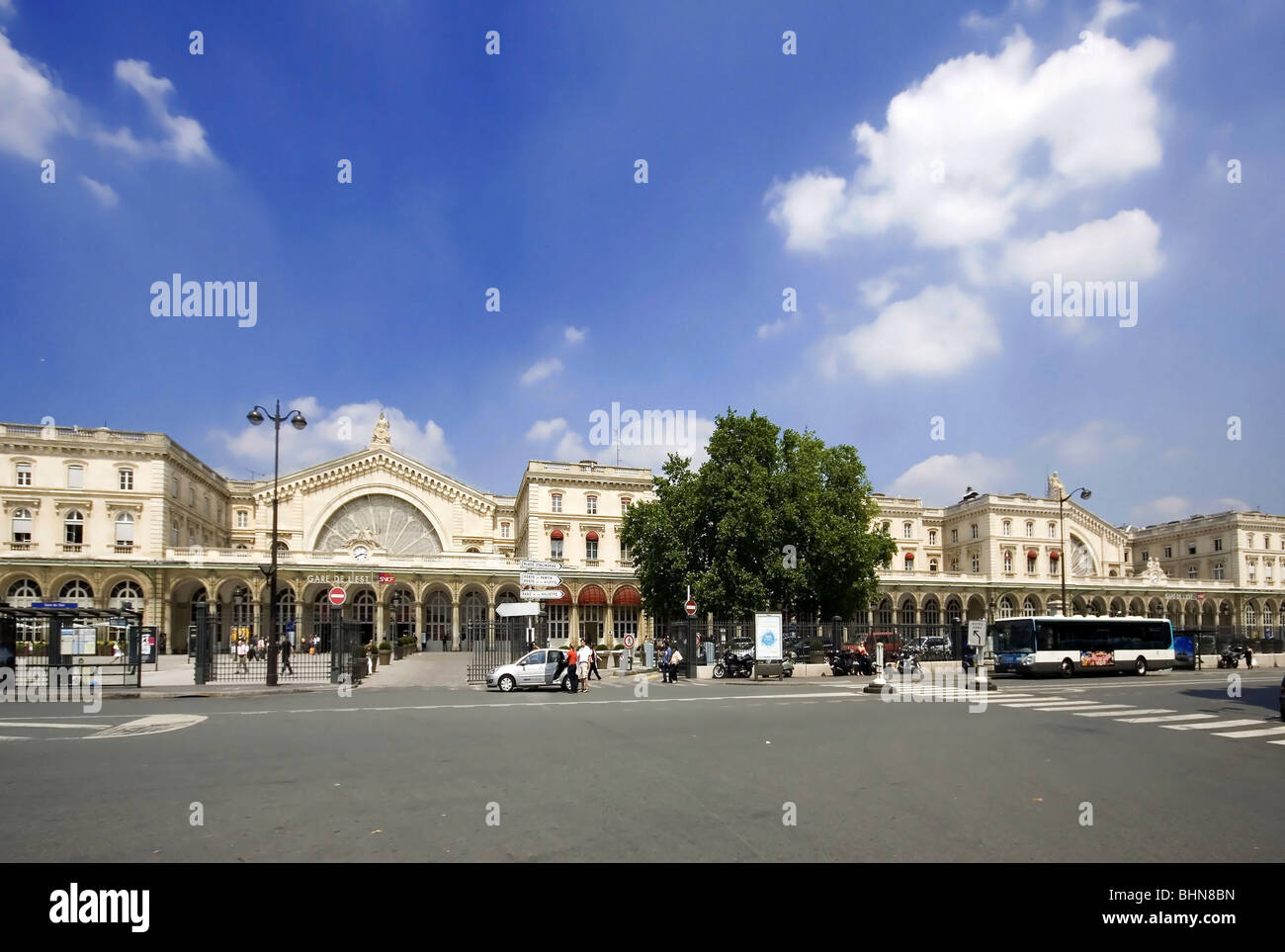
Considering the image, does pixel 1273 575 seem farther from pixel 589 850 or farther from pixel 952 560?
pixel 589 850

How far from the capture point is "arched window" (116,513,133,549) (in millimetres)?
52281

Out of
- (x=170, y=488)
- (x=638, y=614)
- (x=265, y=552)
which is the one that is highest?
(x=170, y=488)

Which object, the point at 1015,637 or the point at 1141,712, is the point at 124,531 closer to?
the point at 1015,637

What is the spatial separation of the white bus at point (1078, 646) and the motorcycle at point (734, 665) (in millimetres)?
10429

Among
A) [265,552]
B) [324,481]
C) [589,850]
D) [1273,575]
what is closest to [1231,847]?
[589,850]

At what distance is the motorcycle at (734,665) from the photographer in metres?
31.5

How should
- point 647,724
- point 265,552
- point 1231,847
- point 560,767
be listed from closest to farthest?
point 1231,847 → point 560,767 → point 647,724 → point 265,552

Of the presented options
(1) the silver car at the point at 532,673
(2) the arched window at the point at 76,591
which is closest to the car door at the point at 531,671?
(1) the silver car at the point at 532,673

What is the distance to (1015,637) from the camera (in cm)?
3338

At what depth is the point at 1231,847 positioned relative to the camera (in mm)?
7230
